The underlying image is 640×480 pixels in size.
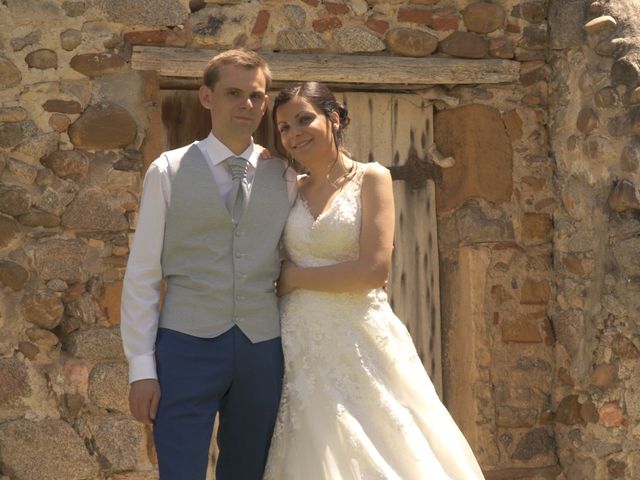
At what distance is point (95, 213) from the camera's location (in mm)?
4711

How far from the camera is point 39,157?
470 cm

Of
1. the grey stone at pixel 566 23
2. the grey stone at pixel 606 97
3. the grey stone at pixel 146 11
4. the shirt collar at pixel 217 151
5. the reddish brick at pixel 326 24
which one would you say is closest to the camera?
the shirt collar at pixel 217 151

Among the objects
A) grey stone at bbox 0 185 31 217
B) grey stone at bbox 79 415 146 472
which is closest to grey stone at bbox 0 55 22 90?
grey stone at bbox 0 185 31 217

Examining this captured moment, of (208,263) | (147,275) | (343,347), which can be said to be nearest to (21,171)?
(147,275)

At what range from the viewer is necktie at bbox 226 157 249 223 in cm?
347

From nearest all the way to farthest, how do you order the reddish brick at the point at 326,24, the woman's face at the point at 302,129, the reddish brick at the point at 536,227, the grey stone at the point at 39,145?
1. the woman's face at the point at 302,129
2. the grey stone at the point at 39,145
3. the reddish brick at the point at 326,24
4. the reddish brick at the point at 536,227

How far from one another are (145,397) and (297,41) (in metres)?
2.27

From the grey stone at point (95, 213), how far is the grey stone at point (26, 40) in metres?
0.67

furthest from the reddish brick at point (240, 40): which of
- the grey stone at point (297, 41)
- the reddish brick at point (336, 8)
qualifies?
the reddish brick at point (336, 8)

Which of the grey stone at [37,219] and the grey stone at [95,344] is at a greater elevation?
the grey stone at [37,219]

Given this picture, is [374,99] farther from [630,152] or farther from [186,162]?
[186,162]

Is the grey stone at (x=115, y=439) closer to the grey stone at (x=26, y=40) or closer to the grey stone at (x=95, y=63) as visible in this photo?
the grey stone at (x=95, y=63)

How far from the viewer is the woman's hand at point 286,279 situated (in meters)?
3.60

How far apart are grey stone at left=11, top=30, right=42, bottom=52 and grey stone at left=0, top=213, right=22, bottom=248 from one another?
721 mm
